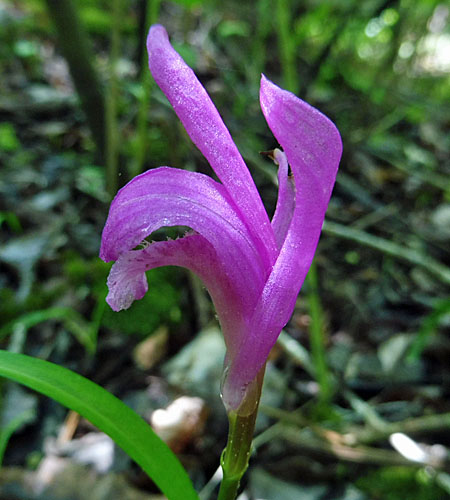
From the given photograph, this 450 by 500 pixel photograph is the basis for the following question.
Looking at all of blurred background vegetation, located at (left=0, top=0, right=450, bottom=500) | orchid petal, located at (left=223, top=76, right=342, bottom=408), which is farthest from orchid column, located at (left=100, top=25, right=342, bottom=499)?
blurred background vegetation, located at (left=0, top=0, right=450, bottom=500)

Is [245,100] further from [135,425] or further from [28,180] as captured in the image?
[135,425]

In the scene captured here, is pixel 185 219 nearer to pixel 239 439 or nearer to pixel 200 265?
pixel 200 265

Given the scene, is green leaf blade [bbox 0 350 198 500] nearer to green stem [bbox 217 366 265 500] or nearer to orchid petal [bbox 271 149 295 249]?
green stem [bbox 217 366 265 500]

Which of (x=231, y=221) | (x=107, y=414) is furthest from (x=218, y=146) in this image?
(x=107, y=414)

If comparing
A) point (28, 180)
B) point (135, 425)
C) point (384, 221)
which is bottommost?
point (28, 180)

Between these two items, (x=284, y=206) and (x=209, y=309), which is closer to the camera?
(x=284, y=206)

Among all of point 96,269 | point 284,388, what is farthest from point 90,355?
point 284,388
